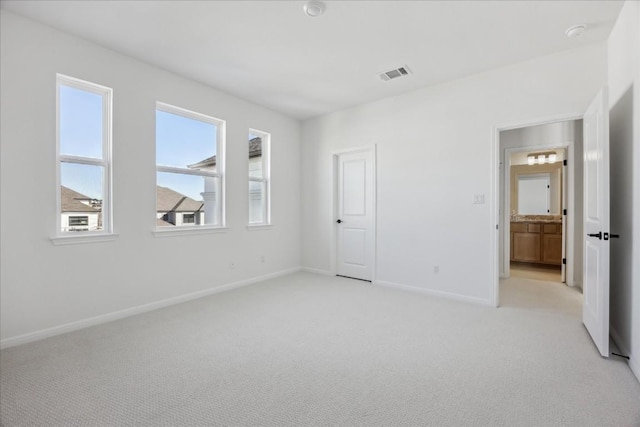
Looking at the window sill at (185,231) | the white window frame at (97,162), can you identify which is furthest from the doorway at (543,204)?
the white window frame at (97,162)

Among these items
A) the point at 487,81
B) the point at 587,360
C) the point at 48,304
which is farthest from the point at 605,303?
the point at 48,304

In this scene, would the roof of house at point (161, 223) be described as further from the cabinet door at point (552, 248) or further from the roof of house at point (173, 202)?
the cabinet door at point (552, 248)

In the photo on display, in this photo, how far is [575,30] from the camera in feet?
8.89

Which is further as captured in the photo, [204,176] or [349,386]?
[204,176]

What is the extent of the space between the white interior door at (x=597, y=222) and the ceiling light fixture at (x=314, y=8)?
232 centimetres

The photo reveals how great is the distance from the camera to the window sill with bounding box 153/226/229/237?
11.6ft


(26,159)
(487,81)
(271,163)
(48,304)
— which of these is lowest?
(48,304)

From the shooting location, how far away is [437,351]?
7.88ft

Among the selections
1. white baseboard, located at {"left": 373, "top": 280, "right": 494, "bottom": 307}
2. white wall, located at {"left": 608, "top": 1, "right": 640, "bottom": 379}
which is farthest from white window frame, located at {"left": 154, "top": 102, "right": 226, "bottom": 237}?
white wall, located at {"left": 608, "top": 1, "right": 640, "bottom": 379}

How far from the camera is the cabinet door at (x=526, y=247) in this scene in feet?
19.4

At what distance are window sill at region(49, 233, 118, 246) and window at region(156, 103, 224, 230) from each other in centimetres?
57

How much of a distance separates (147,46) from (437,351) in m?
3.97

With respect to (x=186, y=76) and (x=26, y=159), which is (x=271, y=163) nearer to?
(x=186, y=76)

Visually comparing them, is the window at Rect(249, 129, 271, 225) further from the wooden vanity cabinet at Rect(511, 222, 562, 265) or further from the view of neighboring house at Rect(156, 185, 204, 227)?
the wooden vanity cabinet at Rect(511, 222, 562, 265)
